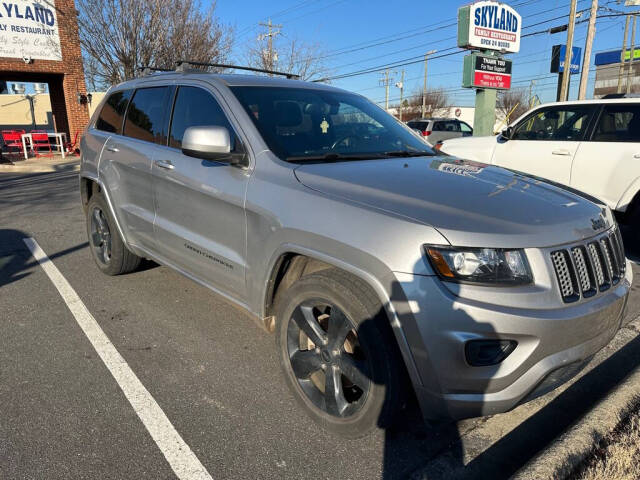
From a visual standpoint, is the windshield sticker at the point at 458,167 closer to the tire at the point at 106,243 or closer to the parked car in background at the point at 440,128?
the tire at the point at 106,243

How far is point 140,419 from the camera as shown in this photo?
8.65 feet

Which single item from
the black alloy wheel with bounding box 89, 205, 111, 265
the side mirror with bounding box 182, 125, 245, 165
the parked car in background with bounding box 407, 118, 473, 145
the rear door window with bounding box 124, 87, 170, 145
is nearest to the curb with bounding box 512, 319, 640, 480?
the side mirror with bounding box 182, 125, 245, 165

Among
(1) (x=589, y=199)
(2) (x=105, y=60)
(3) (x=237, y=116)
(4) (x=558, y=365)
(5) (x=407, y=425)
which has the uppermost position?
(2) (x=105, y=60)

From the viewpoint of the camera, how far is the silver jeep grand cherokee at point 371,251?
200cm

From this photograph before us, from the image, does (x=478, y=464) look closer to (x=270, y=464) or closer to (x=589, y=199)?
(x=270, y=464)

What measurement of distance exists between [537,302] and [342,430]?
1.12m

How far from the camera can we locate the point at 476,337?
1938 millimetres

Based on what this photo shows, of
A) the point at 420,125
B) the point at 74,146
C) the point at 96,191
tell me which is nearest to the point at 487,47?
the point at 420,125

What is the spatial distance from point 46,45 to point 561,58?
64.2 feet

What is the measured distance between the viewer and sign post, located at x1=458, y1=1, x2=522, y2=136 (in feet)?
48.7

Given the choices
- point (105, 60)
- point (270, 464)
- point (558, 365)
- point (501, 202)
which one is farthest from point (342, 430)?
point (105, 60)

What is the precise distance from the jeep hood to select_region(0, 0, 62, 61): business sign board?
65.5ft

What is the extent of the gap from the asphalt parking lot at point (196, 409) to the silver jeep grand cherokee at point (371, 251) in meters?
0.25

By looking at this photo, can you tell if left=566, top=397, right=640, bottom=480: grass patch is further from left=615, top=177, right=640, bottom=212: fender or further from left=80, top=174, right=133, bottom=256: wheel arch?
left=615, top=177, right=640, bottom=212: fender
